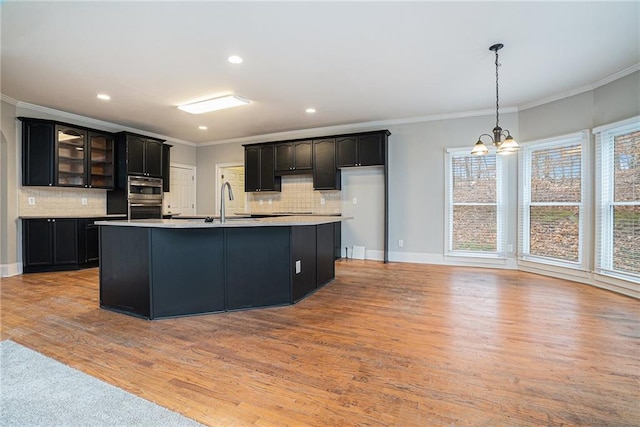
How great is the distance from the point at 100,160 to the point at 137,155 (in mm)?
607

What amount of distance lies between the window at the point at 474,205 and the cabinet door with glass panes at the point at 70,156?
6.35m

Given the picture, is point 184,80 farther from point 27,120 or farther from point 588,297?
point 588,297

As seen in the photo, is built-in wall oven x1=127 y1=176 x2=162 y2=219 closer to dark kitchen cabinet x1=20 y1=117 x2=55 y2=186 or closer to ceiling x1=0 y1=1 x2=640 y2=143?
dark kitchen cabinet x1=20 y1=117 x2=55 y2=186

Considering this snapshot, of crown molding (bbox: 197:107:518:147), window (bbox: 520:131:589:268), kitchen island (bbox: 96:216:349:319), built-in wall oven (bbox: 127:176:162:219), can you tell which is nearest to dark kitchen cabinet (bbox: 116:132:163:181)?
built-in wall oven (bbox: 127:176:162:219)

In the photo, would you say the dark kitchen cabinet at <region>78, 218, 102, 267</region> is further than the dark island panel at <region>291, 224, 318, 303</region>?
Yes

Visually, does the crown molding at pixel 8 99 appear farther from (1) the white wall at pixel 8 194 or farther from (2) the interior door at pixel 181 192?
(2) the interior door at pixel 181 192

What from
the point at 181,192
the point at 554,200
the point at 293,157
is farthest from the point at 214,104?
the point at 554,200

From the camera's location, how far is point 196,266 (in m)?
3.13

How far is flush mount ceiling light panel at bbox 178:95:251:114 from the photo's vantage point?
181 inches

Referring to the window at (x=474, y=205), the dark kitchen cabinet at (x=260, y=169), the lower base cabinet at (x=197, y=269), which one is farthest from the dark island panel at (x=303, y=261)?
the dark kitchen cabinet at (x=260, y=169)

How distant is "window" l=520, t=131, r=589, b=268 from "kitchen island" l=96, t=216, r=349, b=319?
3.81m

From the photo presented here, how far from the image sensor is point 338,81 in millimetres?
4059

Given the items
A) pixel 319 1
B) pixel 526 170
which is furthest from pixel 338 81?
pixel 526 170

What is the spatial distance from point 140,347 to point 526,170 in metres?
5.56
